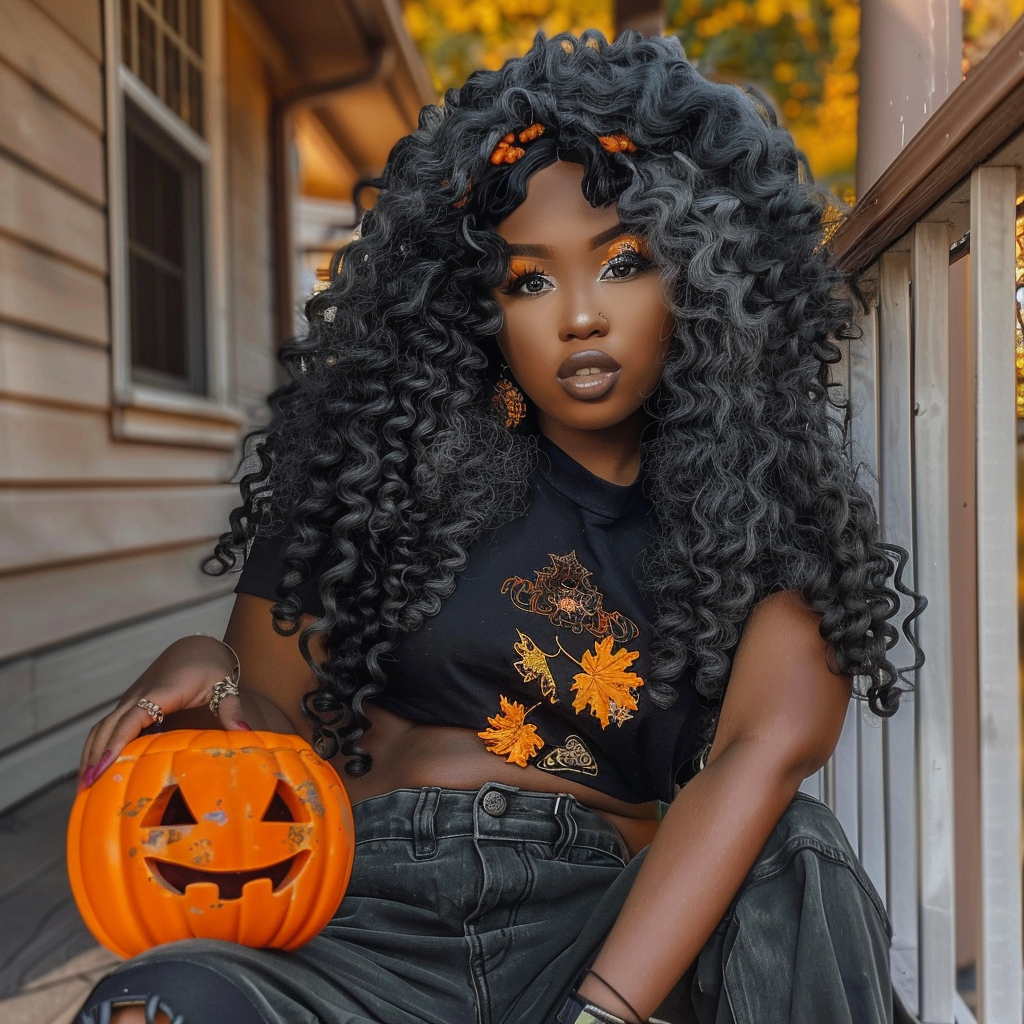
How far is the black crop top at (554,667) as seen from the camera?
1.63m

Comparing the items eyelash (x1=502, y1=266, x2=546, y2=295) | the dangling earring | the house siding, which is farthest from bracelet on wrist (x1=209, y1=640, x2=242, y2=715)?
the house siding

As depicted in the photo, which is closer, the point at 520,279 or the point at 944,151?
the point at 944,151

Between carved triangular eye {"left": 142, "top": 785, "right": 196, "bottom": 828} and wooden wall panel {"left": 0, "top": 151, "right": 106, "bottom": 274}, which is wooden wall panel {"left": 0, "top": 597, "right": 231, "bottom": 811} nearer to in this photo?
wooden wall panel {"left": 0, "top": 151, "right": 106, "bottom": 274}

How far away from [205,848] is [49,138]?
8.93 feet

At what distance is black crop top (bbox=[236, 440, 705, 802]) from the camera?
1631 millimetres

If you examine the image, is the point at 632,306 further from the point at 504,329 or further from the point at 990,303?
the point at 990,303

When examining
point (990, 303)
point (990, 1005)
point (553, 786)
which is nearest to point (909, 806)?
point (990, 1005)

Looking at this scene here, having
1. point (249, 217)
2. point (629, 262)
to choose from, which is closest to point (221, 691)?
point (629, 262)

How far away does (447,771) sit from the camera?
1622mm

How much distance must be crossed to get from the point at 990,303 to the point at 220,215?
4261 mm

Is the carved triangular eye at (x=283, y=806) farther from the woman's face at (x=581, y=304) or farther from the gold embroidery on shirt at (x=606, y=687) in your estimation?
the woman's face at (x=581, y=304)

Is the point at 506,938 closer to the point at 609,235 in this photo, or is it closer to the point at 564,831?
the point at 564,831

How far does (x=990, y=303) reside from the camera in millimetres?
1363

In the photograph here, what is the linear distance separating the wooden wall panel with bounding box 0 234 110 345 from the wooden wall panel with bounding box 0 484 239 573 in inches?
19.1
